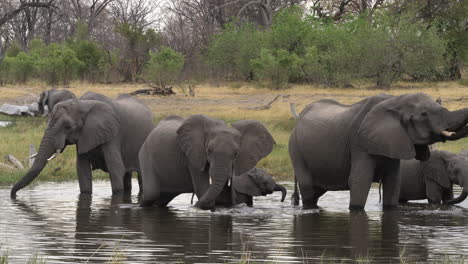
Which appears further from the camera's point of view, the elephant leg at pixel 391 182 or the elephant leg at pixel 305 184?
the elephant leg at pixel 305 184

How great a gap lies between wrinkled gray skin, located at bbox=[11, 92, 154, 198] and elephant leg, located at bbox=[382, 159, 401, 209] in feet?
12.4

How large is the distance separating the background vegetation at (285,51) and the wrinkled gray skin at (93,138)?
19973 mm

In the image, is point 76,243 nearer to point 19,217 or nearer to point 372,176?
point 19,217

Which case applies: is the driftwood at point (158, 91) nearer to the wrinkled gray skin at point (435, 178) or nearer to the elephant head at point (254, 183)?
the wrinkled gray skin at point (435, 178)

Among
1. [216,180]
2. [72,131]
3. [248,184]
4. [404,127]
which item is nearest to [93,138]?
[72,131]

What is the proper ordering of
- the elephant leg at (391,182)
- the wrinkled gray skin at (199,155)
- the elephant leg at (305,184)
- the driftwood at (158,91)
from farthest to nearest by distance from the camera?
the driftwood at (158,91) → the elephant leg at (305,184) → the elephant leg at (391,182) → the wrinkled gray skin at (199,155)

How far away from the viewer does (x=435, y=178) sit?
12.9 meters

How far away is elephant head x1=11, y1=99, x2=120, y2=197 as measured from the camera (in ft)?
42.6

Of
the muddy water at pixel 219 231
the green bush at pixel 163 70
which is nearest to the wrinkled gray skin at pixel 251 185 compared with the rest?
the muddy water at pixel 219 231

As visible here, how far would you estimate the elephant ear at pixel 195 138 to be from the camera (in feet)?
34.4

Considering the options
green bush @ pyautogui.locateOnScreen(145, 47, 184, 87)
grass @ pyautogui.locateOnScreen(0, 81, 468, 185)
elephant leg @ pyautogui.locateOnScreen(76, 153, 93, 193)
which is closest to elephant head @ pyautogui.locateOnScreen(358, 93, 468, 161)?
elephant leg @ pyautogui.locateOnScreen(76, 153, 93, 193)

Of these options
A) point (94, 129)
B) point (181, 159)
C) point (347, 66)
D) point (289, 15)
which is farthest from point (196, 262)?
point (289, 15)

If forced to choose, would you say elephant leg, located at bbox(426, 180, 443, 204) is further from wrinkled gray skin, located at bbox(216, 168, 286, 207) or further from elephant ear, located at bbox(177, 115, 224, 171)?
elephant ear, located at bbox(177, 115, 224, 171)

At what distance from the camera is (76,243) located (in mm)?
8914
